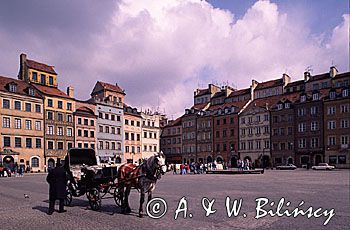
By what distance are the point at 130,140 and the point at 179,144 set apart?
1501 cm

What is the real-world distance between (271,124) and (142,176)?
6383cm

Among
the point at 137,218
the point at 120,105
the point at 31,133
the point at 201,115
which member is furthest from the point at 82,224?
the point at 201,115

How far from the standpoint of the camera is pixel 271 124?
2830 inches

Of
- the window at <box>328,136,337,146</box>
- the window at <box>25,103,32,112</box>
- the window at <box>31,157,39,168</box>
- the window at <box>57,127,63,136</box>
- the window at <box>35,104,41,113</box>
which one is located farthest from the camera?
the window at <box>57,127,63,136</box>

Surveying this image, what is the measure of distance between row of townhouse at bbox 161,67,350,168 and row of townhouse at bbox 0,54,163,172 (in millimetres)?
13862

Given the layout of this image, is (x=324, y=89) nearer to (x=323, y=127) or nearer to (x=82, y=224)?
→ (x=323, y=127)

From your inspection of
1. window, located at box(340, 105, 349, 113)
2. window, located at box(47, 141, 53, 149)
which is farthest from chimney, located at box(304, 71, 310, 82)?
window, located at box(47, 141, 53, 149)

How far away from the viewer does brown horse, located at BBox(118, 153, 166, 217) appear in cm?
1102

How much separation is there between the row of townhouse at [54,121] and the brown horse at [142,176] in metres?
49.0

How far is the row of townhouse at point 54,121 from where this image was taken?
5772 centimetres

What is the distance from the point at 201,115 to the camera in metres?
85.0

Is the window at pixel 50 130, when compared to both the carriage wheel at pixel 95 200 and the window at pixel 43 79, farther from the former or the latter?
the carriage wheel at pixel 95 200

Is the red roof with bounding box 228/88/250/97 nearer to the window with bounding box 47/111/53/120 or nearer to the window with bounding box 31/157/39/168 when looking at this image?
the window with bounding box 47/111/53/120

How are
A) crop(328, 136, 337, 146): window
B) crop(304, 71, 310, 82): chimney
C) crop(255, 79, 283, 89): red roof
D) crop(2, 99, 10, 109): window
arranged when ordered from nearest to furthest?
crop(2, 99, 10, 109): window, crop(328, 136, 337, 146): window, crop(304, 71, 310, 82): chimney, crop(255, 79, 283, 89): red roof
